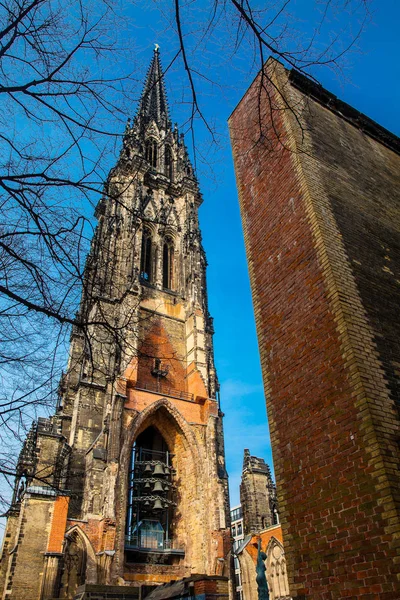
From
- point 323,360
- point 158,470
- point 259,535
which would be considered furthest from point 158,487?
point 323,360

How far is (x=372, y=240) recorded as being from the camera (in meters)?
6.61

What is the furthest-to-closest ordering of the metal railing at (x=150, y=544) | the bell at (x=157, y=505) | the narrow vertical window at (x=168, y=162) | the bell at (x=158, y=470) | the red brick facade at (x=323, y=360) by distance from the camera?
the narrow vertical window at (x=168, y=162)
the bell at (x=158, y=470)
the bell at (x=157, y=505)
the metal railing at (x=150, y=544)
the red brick facade at (x=323, y=360)

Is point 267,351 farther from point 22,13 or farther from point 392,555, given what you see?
point 22,13

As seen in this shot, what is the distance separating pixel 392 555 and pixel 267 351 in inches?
120

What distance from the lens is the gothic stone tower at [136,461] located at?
18.7 m

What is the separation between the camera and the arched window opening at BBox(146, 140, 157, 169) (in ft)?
127

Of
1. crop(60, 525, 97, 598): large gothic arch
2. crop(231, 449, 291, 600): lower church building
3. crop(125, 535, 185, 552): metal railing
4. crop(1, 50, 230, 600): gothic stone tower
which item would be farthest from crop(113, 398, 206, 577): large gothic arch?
crop(231, 449, 291, 600): lower church building

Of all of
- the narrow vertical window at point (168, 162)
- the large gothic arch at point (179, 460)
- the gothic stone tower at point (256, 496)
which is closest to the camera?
the large gothic arch at point (179, 460)

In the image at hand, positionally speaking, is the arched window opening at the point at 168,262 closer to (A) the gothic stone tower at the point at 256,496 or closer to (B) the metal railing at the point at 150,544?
(A) the gothic stone tower at the point at 256,496

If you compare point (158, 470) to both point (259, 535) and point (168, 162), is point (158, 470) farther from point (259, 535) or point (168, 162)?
point (168, 162)

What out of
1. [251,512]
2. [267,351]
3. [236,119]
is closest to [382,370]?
[267,351]

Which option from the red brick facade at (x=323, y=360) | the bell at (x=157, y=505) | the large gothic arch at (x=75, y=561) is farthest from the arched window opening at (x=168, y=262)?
the red brick facade at (x=323, y=360)

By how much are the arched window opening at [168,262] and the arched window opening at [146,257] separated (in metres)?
1.11

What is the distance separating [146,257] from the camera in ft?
102
